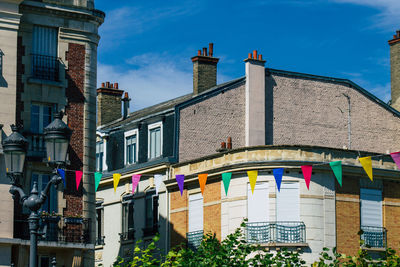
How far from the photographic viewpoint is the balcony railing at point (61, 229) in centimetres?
3159

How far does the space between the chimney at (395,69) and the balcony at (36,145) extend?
21.4 m

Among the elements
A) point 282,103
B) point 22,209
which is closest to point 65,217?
point 22,209

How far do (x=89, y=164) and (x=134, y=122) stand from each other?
11382 millimetres

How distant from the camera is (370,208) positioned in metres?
39.2

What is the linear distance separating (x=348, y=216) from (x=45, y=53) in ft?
44.2

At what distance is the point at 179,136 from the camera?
138 ft

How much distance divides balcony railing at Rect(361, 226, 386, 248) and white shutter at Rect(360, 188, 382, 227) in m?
0.18

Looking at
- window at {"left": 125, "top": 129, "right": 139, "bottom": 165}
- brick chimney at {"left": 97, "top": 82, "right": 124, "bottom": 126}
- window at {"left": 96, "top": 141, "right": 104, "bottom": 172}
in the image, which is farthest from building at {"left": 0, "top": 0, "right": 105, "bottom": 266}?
brick chimney at {"left": 97, "top": 82, "right": 124, "bottom": 126}

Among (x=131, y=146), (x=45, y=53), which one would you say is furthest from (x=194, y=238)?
(x=45, y=53)

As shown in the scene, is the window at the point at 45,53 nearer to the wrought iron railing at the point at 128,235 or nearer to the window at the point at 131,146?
the window at the point at 131,146

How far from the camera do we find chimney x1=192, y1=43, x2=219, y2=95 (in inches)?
1745

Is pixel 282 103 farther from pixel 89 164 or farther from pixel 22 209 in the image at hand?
pixel 22 209

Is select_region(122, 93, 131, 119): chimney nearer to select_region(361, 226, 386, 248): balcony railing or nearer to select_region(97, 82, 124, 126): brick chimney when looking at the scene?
select_region(97, 82, 124, 126): brick chimney

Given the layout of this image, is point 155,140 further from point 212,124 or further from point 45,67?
point 45,67
